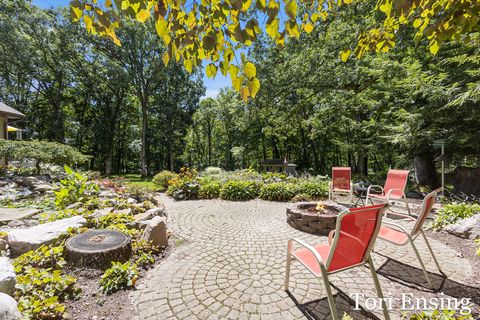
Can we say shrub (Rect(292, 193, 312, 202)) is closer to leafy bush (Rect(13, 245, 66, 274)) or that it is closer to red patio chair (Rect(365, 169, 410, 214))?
red patio chair (Rect(365, 169, 410, 214))

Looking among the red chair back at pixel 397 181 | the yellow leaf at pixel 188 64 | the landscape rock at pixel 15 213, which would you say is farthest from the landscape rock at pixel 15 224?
the red chair back at pixel 397 181

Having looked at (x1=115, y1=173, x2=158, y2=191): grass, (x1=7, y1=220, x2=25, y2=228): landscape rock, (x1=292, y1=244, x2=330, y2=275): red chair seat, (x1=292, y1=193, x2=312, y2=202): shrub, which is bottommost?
(x1=115, y1=173, x2=158, y2=191): grass

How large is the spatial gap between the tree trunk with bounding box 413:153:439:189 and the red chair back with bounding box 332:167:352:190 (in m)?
4.11

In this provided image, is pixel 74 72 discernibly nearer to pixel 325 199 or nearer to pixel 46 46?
pixel 46 46

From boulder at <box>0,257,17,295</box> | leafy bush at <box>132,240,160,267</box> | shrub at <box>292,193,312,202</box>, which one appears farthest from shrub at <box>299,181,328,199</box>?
boulder at <box>0,257,17,295</box>

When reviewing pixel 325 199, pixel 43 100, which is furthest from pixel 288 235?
pixel 43 100

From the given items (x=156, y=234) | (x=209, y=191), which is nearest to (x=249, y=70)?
(x=156, y=234)

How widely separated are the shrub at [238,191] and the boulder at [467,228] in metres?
4.86

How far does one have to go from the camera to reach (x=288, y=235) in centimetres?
399

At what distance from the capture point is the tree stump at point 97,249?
8.57 feet

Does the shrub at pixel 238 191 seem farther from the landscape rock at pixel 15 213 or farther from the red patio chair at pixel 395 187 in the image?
the landscape rock at pixel 15 213

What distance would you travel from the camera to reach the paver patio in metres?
2.09

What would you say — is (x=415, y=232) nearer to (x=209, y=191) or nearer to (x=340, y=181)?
(x=340, y=181)

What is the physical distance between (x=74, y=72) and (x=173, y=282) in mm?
20084
